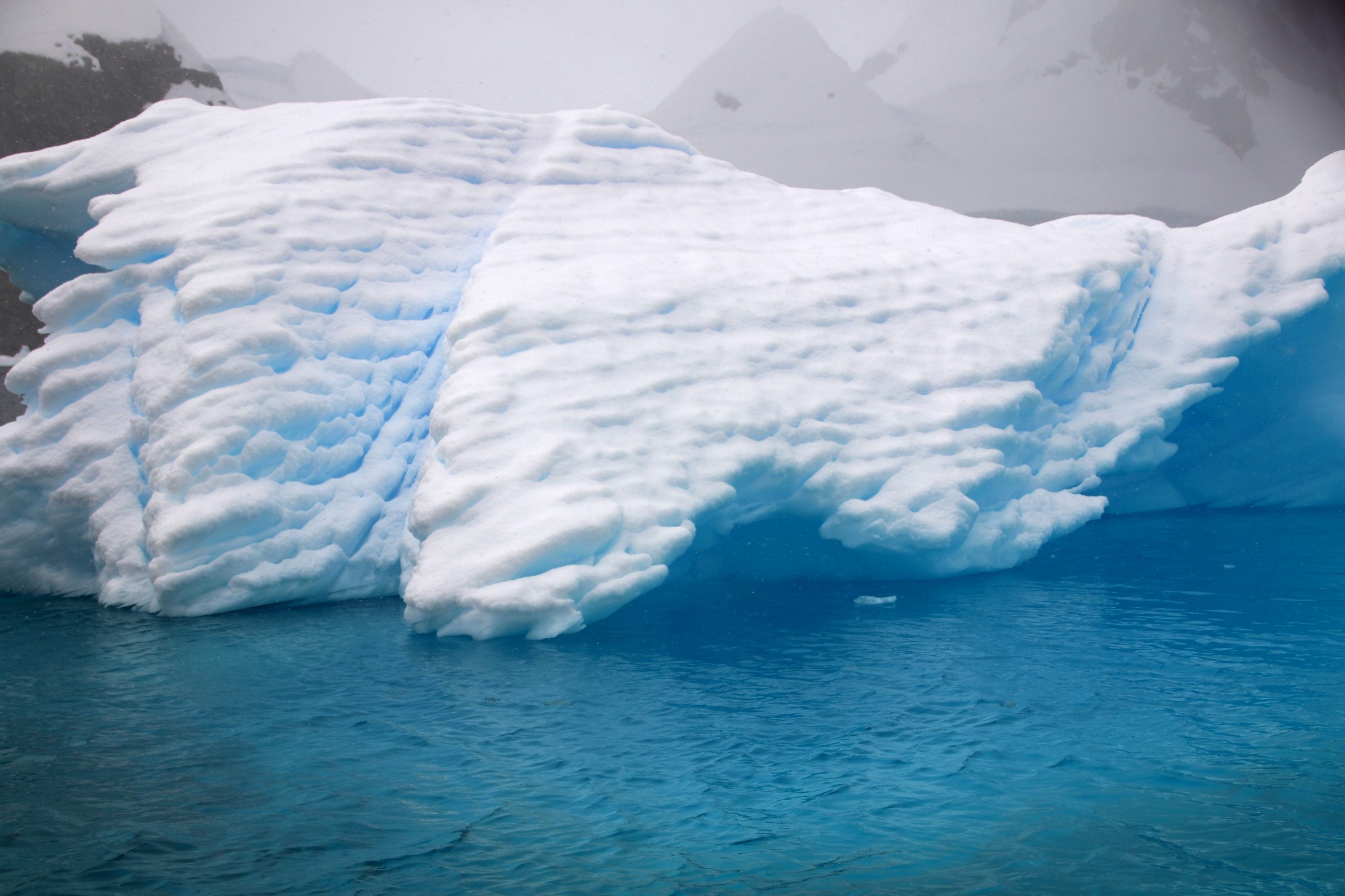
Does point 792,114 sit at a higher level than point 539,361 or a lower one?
higher

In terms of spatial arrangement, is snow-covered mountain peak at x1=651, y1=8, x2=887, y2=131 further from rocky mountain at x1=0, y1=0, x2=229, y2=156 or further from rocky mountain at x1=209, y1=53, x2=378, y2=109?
rocky mountain at x1=0, y1=0, x2=229, y2=156

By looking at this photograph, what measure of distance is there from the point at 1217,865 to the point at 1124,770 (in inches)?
24.3

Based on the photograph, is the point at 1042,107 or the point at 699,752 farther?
the point at 1042,107

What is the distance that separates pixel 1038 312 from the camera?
609 cm

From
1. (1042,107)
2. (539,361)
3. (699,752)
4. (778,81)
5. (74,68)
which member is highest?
(778,81)

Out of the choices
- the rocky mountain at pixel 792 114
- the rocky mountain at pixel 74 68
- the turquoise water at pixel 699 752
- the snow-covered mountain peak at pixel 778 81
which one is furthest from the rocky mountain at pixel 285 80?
the turquoise water at pixel 699 752

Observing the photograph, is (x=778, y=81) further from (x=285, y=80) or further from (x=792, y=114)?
(x=285, y=80)

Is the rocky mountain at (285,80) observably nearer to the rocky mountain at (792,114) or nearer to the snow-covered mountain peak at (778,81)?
the rocky mountain at (792,114)

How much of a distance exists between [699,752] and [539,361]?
2754 mm

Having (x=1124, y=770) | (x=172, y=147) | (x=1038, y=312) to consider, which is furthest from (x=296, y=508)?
(x=1038, y=312)

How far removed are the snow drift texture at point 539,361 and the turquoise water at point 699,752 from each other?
0.55m

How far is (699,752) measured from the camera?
317 cm

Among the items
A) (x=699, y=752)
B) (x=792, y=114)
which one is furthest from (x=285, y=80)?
(x=699, y=752)

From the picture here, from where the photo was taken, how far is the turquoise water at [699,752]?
2383mm
